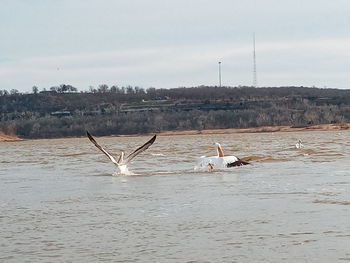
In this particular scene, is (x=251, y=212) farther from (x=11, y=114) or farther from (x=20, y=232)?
(x=11, y=114)

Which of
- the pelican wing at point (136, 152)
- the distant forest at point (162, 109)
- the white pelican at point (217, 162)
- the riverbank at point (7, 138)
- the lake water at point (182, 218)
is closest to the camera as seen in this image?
the lake water at point (182, 218)

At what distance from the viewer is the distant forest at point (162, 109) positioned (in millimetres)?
123062

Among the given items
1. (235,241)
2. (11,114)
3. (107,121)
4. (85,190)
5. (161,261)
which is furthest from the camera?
(11,114)

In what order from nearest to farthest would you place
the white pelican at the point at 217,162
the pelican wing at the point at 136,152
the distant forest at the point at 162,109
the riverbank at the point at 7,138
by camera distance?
the white pelican at the point at 217,162, the pelican wing at the point at 136,152, the riverbank at the point at 7,138, the distant forest at the point at 162,109

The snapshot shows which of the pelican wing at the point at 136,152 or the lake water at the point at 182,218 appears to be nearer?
the lake water at the point at 182,218

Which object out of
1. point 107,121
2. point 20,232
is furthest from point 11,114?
point 20,232

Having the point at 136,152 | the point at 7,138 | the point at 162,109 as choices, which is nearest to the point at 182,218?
the point at 136,152

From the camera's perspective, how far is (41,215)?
603 inches

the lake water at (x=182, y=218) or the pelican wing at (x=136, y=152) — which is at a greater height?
the pelican wing at (x=136, y=152)

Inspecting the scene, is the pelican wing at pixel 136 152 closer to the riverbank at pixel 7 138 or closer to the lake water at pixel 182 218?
the lake water at pixel 182 218

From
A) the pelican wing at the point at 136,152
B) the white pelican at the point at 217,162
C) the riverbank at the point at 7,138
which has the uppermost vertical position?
the pelican wing at the point at 136,152

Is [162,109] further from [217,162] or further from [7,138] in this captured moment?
[217,162]

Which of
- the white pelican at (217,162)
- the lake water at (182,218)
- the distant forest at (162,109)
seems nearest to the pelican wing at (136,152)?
the white pelican at (217,162)

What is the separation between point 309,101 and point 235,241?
126261 millimetres
